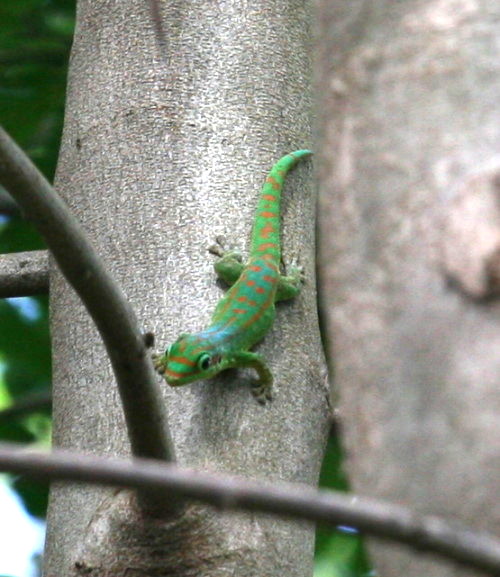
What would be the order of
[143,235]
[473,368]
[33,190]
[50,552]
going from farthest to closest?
[143,235] < [50,552] < [33,190] < [473,368]

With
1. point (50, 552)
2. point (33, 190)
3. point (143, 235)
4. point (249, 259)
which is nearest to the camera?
point (33, 190)

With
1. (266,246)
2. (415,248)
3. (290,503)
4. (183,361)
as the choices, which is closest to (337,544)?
(266,246)

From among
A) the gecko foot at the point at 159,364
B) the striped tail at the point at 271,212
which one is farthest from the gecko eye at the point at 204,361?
the striped tail at the point at 271,212

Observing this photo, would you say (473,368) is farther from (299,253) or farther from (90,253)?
(299,253)

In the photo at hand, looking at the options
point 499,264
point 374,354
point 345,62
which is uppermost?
point 345,62

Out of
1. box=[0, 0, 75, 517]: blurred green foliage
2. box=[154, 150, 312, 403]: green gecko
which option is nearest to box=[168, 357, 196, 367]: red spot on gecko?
box=[154, 150, 312, 403]: green gecko

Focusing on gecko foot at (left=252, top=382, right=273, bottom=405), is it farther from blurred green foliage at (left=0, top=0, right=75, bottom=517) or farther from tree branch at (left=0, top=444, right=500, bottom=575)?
blurred green foliage at (left=0, top=0, right=75, bottom=517)

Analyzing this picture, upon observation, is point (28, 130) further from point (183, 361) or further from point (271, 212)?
point (183, 361)

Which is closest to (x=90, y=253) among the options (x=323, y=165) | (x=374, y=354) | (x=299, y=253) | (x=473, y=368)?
(x=323, y=165)
